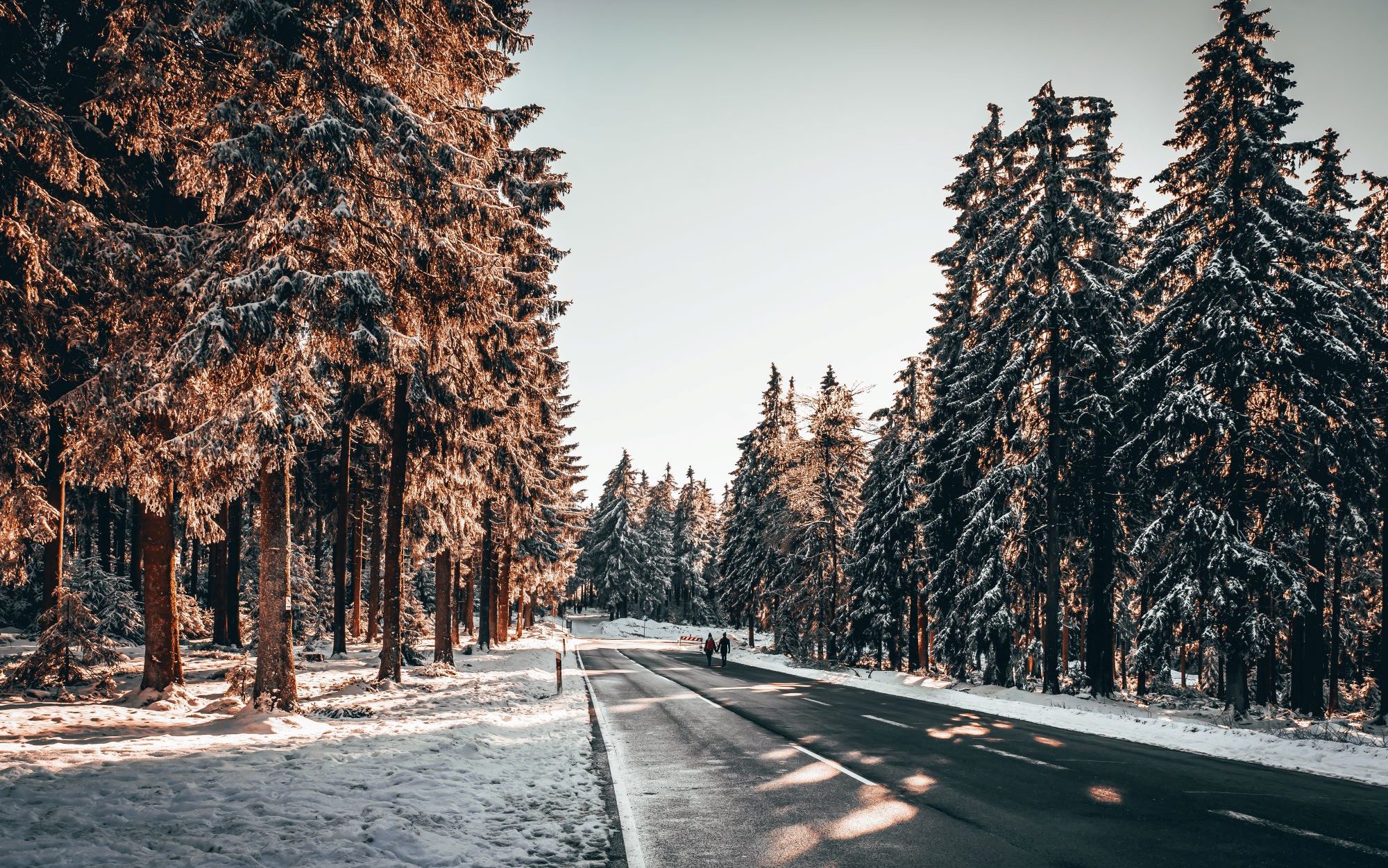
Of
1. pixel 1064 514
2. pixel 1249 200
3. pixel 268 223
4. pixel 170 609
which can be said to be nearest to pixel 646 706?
pixel 170 609

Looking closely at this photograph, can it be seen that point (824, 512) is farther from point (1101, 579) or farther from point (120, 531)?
point (120, 531)

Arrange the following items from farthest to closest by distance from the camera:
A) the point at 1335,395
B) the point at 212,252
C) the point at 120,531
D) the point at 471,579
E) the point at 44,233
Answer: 1. the point at 120,531
2. the point at 471,579
3. the point at 1335,395
4. the point at 44,233
5. the point at 212,252

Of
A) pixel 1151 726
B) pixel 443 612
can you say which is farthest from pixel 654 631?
pixel 1151 726

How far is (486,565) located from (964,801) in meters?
26.7

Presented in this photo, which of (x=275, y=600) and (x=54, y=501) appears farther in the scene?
(x=54, y=501)

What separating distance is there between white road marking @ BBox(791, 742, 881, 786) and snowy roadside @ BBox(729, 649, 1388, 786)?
640cm

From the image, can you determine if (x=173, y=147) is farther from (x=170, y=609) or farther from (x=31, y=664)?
(x=31, y=664)

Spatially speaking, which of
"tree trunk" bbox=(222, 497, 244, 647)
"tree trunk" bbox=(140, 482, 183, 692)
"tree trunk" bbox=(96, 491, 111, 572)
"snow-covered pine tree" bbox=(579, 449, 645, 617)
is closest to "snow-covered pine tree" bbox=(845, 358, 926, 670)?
"tree trunk" bbox=(140, 482, 183, 692)

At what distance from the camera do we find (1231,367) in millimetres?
18469

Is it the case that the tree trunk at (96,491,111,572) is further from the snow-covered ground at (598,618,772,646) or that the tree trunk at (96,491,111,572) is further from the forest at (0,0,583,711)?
the snow-covered ground at (598,618,772,646)

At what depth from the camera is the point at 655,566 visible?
93312 millimetres

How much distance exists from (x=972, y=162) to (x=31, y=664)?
3260 centimetres

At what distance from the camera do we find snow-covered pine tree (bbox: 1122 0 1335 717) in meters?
17.9

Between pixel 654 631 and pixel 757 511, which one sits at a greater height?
pixel 757 511
